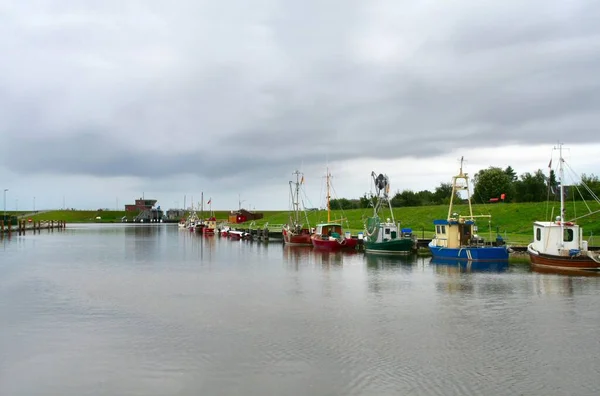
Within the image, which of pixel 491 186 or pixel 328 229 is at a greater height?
pixel 491 186

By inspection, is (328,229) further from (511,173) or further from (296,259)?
(511,173)

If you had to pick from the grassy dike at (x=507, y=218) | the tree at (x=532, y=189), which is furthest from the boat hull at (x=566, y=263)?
the tree at (x=532, y=189)

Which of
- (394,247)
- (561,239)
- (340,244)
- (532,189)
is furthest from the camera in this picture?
(532,189)

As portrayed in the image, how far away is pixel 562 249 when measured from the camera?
47.2 meters

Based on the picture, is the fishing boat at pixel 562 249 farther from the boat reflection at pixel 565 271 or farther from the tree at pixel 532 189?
the tree at pixel 532 189

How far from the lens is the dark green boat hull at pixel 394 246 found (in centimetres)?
6525

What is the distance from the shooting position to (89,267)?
55.2 meters

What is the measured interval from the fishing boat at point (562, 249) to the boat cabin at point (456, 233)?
31.2 feet

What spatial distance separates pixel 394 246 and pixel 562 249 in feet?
70.3

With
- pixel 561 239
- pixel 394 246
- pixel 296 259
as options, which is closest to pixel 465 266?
pixel 561 239

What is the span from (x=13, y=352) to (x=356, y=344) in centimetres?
1272

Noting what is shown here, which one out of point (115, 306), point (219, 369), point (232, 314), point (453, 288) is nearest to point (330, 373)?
point (219, 369)

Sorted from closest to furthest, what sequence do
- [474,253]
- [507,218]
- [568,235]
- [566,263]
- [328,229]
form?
[566,263] < [568,235] < [474,253] < [328,229] < [507,218]

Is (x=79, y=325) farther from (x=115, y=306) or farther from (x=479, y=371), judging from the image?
(x=479, y=371)
